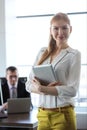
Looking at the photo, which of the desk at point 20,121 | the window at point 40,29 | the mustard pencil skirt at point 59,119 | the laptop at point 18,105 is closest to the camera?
the mustard pencil skirt at point 59,119

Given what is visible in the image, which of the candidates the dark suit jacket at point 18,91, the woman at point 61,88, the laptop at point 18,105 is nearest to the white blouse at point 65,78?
the woman at point 61,88

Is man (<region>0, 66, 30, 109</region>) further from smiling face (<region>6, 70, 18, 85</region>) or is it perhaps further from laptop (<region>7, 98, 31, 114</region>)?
laptop (<region>7, 98, 31, 114</region>)

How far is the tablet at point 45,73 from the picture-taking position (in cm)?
163

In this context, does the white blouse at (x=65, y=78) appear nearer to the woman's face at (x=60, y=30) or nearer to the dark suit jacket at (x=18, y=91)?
the woman's face at (x=60, y=30)

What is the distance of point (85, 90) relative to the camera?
4516 mm

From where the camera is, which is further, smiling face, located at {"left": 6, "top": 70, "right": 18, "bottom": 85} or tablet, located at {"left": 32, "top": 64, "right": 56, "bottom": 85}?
smiling face, located at {"left": 6, "top": 70, "right": 18, "bottom": 85}

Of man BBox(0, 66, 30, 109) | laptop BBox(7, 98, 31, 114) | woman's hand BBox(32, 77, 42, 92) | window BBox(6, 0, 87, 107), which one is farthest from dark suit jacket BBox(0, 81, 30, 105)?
woman's hand BBox(32, 77, 42, 92)

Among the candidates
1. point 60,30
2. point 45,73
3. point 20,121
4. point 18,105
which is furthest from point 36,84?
point 18,105

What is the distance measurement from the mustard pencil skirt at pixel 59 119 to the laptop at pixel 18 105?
116 cm

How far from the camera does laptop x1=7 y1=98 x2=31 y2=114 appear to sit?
2791 mm

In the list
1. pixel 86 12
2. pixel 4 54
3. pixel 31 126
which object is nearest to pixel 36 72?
pixel 31 126

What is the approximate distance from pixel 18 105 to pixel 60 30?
4.49ft

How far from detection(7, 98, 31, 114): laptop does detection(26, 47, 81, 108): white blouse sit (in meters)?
1.14

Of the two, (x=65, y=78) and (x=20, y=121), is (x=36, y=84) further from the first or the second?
(x=20, y=121)
